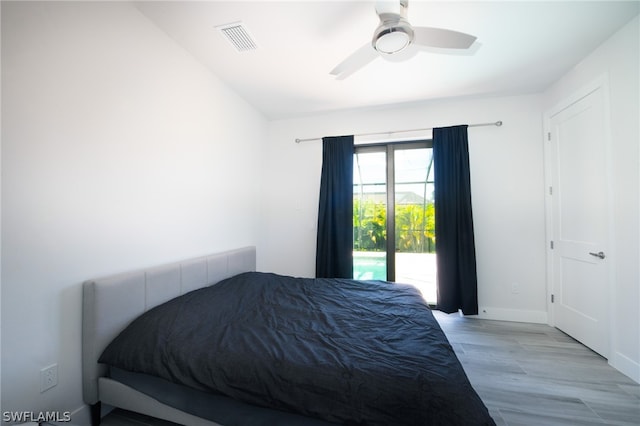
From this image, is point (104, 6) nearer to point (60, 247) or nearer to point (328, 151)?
point (60, 247)

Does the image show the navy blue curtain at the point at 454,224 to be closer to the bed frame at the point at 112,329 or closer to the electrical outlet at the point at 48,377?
the bed frame at the point at 112,329

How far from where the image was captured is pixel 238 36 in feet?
6.25

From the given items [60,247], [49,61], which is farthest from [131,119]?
[60,247]

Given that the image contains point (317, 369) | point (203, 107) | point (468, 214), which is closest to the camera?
point (317, 369)

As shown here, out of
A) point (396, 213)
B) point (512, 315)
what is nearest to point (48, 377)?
point (396, 213)

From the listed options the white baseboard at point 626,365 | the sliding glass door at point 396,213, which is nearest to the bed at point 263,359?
the sliding glass door at point 396,213

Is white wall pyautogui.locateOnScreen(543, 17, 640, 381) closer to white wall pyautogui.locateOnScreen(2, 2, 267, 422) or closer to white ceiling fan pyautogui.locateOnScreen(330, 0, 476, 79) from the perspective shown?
white ceiling fan pyautogui.locateOnScreen(330, 0, 476, 79)

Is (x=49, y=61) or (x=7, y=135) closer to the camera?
(x=7, y=135)

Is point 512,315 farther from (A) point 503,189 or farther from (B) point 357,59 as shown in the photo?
(B) point 357,59

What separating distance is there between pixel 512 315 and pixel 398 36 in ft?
10.8

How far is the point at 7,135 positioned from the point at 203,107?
56.2 inches

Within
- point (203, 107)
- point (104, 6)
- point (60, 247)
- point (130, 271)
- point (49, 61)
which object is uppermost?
point (104, 6)

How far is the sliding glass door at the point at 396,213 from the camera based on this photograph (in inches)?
127

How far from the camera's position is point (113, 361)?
1313 mm
